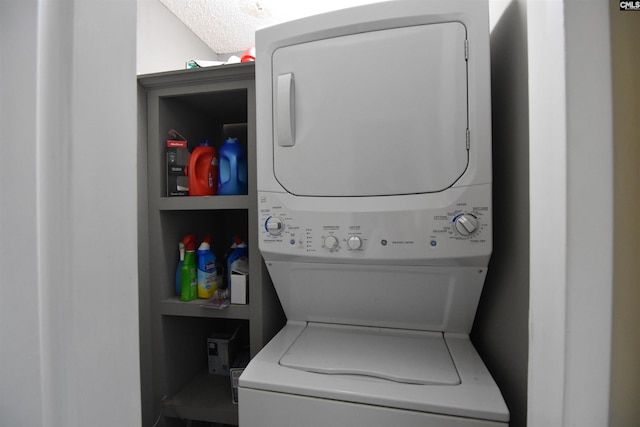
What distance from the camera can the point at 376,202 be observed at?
89 cm

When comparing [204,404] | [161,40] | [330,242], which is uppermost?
[161,40]

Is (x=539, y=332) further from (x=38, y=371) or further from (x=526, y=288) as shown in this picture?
(x=38, y=371)

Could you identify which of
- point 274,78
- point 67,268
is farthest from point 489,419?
point 274,78

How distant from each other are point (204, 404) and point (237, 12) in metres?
2.65

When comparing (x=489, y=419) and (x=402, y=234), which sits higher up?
(x=402, y=234)

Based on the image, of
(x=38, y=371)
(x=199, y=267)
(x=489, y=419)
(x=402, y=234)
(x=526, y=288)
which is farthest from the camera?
(x=199, y=267)

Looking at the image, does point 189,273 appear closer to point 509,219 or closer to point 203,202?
point 203,202

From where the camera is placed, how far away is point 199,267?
4.09 feet

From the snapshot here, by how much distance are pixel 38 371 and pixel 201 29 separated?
2536 millimetres

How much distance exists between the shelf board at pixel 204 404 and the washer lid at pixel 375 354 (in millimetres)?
590

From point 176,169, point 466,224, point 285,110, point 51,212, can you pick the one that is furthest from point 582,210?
point 176,169

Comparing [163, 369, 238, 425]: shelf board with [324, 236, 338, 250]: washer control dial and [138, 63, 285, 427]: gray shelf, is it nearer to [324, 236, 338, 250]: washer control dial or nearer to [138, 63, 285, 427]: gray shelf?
[138, 63, 285, 427]: gray shelf

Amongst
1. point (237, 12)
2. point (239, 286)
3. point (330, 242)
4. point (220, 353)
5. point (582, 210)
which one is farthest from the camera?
point (237, 12)

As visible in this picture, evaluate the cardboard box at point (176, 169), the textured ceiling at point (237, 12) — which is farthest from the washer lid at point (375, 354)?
the textured ceiling at point (237, 12)
